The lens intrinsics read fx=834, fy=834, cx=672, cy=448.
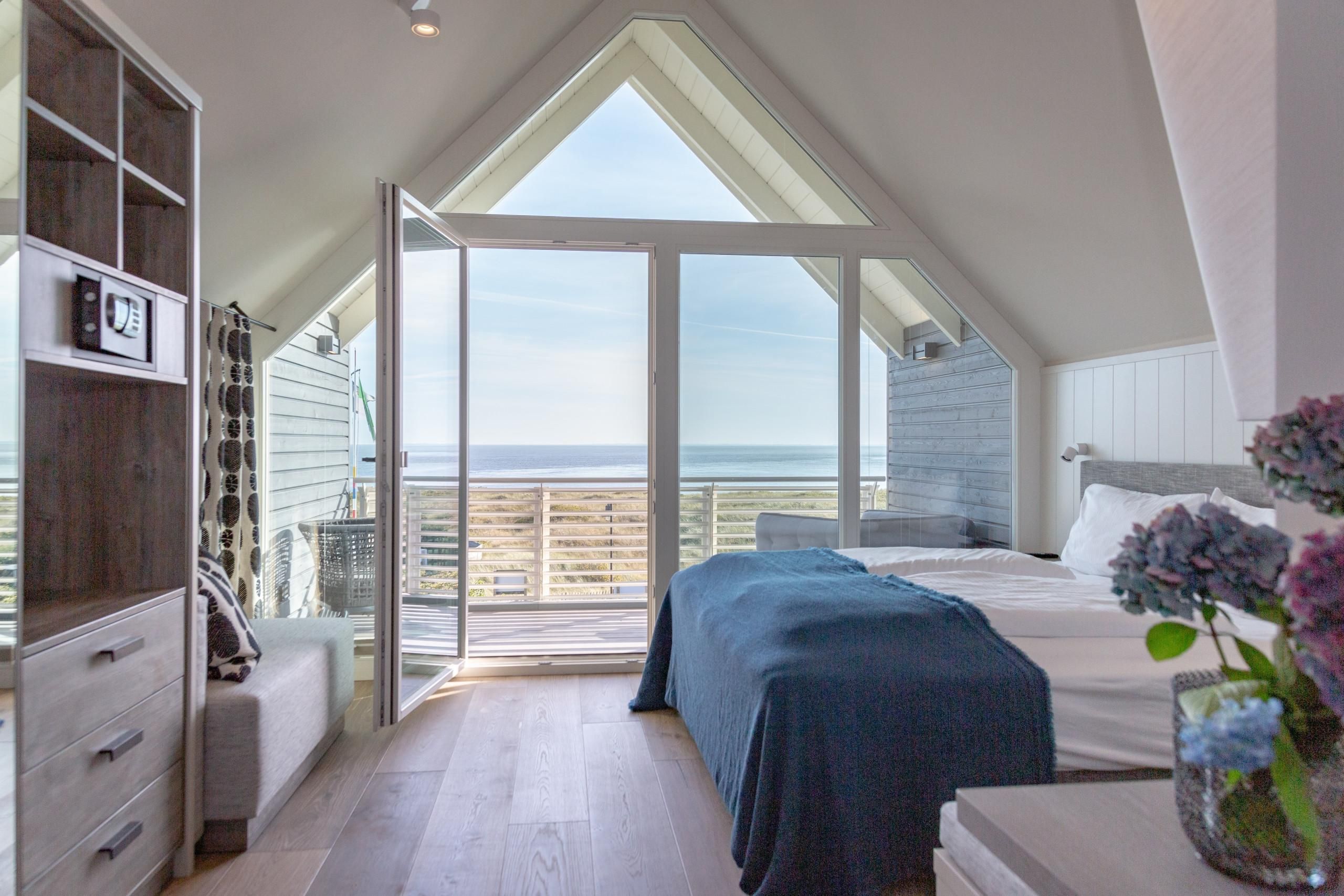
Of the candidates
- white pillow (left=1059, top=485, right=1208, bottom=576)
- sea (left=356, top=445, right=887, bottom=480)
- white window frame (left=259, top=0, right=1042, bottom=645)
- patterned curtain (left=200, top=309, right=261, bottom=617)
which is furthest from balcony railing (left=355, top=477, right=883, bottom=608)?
white pillow (left=1059, top=485, right=1208, bottom=576)

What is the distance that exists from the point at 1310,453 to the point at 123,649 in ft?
7.19

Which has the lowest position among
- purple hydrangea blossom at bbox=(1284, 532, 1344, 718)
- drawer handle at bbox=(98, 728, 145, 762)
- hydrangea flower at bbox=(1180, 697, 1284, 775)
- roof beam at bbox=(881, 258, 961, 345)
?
drawer handle at bbox=(98, 728, 145, 762)

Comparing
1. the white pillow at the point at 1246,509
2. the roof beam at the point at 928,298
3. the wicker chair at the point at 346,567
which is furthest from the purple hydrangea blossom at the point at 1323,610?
the wicker chair at the point at 346,567

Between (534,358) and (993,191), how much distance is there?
19.2ft

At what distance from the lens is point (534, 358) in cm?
877

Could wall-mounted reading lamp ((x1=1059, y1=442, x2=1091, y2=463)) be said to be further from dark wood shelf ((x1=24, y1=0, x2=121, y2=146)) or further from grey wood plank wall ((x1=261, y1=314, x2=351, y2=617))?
dark wood shelf ((x1=24, y1=0, x2=121, y2=146))

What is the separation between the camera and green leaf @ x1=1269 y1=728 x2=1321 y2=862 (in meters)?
0.69

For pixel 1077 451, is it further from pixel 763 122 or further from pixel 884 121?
pixel 763 122

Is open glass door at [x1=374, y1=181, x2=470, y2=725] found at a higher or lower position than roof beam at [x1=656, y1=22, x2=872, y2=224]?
lower

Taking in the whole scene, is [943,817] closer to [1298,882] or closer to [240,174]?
[1298,882]

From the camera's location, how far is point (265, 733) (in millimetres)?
2406

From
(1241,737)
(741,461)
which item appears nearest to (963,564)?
(741,461)

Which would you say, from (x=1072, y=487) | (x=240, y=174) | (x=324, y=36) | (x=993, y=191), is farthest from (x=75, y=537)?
(x=1072, y=487)

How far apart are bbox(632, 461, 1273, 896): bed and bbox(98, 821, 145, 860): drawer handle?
143 centimetres
